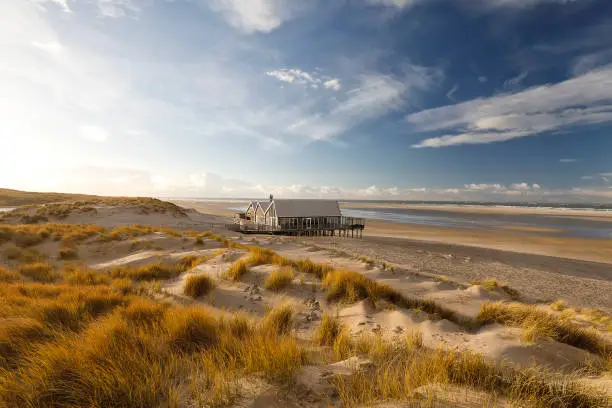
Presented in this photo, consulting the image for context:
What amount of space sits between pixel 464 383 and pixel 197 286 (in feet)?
22.5

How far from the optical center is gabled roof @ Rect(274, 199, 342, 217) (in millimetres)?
35812

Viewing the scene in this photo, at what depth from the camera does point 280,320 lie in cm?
534

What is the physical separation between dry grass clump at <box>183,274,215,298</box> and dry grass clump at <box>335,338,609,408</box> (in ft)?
18.8

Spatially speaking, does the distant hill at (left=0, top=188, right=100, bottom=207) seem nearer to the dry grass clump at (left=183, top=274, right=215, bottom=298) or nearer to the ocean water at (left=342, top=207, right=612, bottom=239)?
the dry grass clump at (left=183, top=274, right=215, bottom=298)

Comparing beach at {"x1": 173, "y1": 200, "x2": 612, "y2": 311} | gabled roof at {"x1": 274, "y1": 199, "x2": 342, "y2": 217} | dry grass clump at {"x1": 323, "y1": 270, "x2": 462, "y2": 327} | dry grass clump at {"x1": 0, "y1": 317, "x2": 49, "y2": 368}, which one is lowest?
beach at {"x1": 173, "y1": 200, "x2": 612, "y2": 311}

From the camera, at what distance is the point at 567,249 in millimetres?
26891

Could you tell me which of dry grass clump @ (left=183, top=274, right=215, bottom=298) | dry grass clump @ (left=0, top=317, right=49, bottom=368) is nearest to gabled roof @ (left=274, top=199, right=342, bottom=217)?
dry grass clump @ (left=183, top=274, right=215, bottom=298)

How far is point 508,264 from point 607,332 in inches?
624

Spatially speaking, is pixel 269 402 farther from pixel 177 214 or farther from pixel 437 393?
pixel 177 214

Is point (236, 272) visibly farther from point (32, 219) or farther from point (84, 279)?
point (32, 219)

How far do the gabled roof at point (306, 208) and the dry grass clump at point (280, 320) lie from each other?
29890 mm

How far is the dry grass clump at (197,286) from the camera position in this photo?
24.6 feet

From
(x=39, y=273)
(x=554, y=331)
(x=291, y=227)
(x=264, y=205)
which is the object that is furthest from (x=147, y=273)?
(x=264, y=205)

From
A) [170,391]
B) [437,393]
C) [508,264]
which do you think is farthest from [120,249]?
[508,264]
